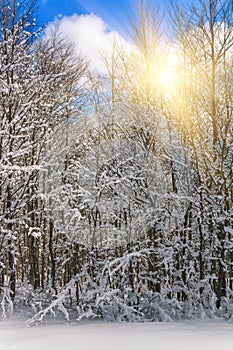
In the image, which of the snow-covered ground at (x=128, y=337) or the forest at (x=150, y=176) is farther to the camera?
the forest at (x=150, y=176)

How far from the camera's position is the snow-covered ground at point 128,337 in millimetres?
3953

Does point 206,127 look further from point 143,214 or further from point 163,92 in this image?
point 143,214

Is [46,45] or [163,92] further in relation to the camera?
[46,45]

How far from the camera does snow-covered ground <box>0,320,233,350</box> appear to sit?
3953 millimetres

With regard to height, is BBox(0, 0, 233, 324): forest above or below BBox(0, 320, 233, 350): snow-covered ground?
above

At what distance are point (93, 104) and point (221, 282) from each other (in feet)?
15.7

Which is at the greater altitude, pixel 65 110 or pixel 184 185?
pixel 65 110

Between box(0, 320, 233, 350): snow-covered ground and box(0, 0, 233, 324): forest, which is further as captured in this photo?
box(0, 0, 233, 324): forest

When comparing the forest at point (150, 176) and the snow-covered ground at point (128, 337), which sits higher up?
the forest at point (150, 176)

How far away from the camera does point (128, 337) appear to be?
14.4ft

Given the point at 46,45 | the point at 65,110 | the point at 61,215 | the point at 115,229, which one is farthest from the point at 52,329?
the point at 46,45

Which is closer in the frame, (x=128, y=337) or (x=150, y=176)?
(x=128, y=337)

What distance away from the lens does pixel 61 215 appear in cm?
911

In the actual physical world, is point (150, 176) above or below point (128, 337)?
above
